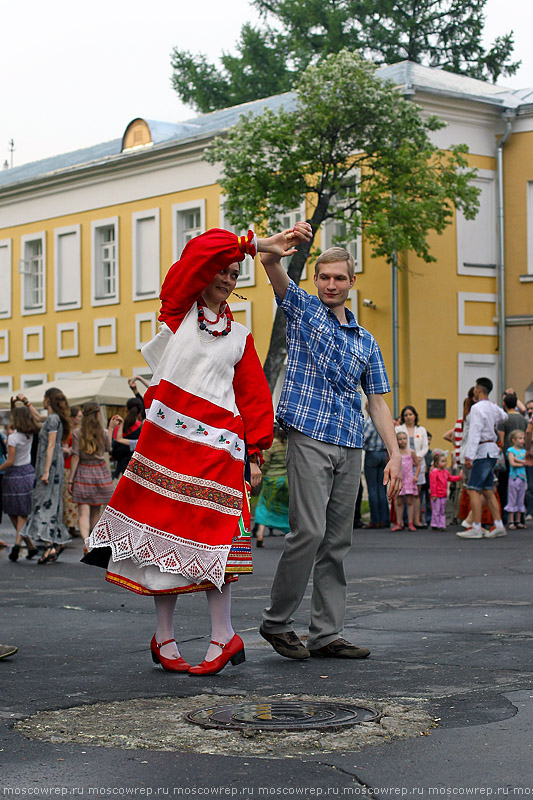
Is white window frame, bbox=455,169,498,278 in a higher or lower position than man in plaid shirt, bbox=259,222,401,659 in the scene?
higher

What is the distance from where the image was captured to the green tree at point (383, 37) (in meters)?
44.2

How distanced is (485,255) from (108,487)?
16.7 m

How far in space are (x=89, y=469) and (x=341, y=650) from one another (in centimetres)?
887

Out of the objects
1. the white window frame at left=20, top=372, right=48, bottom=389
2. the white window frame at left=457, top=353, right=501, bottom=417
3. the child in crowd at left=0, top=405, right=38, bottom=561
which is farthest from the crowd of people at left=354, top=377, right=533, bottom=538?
the white window frame at left=20, top=372, right=48, bottom=389

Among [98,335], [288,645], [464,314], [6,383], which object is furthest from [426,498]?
[6,383]

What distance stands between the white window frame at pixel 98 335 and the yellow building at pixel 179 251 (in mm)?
72

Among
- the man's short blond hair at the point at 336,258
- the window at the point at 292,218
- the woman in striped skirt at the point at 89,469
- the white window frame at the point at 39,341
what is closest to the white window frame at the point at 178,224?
the window at the point at 292,218

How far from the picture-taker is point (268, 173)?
25625mm

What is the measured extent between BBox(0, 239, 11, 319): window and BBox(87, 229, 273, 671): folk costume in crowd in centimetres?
3411

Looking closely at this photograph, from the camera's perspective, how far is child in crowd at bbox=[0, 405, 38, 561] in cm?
1461

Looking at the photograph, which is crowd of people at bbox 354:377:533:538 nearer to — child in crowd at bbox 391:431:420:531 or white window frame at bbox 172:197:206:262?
child in crowd at bbox 391:431:420:531

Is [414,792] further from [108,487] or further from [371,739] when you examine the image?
[108,487]

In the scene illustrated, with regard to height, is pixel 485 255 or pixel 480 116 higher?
pixel 480 116

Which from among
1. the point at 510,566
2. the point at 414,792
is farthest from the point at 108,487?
the point at 414,792
